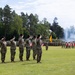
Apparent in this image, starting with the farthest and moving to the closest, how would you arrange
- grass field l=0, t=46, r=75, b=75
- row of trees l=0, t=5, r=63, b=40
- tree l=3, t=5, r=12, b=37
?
tree l=3, t=5, r=12, b=37, row of trees l=0, t=5, r=63, b=40, grass field l=0, t=46, r=75, b=75

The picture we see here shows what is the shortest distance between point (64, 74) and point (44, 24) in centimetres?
16746

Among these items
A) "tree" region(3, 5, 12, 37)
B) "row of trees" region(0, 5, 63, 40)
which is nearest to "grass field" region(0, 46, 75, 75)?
"row of trees" region(0, 5, 63, 40)

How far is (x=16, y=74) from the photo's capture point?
17.7 m

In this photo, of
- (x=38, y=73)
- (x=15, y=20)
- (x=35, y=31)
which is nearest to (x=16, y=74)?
(x=38, y=73)

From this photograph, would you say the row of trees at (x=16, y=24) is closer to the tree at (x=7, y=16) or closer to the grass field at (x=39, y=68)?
the tree at (x=7, y=16)

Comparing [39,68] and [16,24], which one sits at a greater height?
[16,24]

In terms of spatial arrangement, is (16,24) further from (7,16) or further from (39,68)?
(39,68)

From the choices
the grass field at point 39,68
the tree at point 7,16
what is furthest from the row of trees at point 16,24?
the grass field at point 39,68

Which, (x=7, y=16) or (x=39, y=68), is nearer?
(x=39, y=68)

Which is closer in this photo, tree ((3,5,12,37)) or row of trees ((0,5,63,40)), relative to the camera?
row of trees ((0,5,63,40))

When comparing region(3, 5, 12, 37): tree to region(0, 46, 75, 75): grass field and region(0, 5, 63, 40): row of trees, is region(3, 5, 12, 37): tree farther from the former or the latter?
region(0, 46, 75, 75): grass field

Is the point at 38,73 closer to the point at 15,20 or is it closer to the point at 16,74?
the point at 16,74

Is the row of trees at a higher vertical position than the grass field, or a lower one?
higher

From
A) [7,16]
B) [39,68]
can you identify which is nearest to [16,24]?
[7,16]
